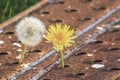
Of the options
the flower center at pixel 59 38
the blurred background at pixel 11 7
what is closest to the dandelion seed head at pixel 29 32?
the flower center at pixel 59 38

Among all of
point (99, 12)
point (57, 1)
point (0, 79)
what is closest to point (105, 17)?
point (99, 12)

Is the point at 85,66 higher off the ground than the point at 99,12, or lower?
lower

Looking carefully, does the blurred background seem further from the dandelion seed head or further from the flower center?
the flower center

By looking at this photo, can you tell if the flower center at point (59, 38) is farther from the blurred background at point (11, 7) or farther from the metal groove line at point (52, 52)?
the blurred background at point (11, 7)

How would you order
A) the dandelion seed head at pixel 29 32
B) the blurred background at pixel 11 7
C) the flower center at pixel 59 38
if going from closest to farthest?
the flower center at pixel 59 38
the dandelion seed head at pixel 29 32
the blurred background at pixel 11 7

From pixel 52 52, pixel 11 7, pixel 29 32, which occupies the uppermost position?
pixel 11 7

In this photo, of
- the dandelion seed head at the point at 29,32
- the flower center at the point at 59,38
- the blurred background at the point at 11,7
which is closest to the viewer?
the flower center at the point at 59,38

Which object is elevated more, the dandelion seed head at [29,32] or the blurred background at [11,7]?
the blurred background at [11,7]

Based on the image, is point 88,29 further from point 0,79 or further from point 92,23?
point 0,79

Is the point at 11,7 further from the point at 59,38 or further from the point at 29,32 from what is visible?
the point at 59,38

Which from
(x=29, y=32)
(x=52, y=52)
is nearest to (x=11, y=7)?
(x=52, y=52)

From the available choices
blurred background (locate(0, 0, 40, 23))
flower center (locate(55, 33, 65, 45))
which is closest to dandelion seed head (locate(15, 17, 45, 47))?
flower center (locate(55, 33, 65, 45))
